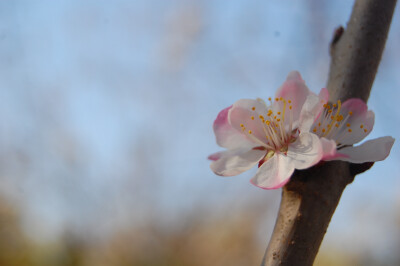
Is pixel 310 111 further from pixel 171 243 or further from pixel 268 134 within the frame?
pixel 171 243

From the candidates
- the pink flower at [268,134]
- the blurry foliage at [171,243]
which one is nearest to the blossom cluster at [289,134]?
the pink flower at [268,134]

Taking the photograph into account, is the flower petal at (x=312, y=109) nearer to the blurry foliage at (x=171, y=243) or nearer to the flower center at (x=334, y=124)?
the flower center at (x=334, y=124)

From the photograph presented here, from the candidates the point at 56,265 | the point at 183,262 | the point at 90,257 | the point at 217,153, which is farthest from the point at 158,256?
the point at 217,153

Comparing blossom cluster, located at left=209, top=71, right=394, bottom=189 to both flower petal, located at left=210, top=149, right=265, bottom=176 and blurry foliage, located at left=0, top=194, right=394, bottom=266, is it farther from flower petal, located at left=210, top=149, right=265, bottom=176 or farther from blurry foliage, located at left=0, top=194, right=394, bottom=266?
blurry foliage, located at left=0, top=194, right=394, bottom=266

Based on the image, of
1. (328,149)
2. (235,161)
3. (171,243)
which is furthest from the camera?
(171,243)

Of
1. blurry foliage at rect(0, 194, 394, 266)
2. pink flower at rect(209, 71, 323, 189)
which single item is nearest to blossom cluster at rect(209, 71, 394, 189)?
pink flower at rect(209, 71, 323, 189)

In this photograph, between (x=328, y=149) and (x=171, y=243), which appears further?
(x=171, y=243)

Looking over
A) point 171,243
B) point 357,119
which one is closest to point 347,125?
point 357,119
